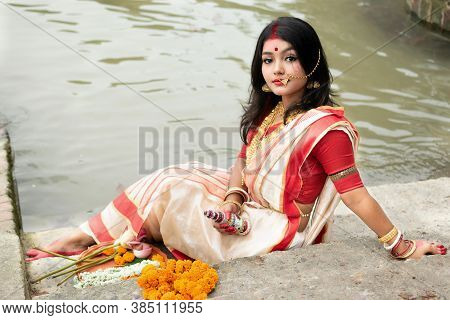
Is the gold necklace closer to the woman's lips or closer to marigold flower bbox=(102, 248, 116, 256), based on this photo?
the woman's lips

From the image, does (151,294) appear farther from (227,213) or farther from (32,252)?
(32,252)

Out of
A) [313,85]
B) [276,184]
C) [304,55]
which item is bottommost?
[276,184]

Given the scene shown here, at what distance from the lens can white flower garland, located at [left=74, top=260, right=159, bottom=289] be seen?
3033 mm

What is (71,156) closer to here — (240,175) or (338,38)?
(240,175)

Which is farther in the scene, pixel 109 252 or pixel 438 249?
pixel 109 252

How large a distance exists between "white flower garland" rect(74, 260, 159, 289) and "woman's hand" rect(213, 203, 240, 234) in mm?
342

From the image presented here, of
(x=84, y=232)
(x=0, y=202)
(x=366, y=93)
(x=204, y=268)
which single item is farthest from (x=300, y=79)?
(x=366, y=93)

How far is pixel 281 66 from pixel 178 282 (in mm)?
1068

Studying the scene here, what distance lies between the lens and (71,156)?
5.10 m

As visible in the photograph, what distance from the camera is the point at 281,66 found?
2900 mm

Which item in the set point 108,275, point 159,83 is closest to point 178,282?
point 108,275

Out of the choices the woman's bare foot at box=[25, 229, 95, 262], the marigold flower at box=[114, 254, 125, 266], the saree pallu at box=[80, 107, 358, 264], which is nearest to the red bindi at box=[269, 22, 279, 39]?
the saree pallu at box=[80, 107, 358, 264]

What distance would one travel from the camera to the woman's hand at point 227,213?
2984mm

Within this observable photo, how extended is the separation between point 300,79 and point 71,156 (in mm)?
2691
